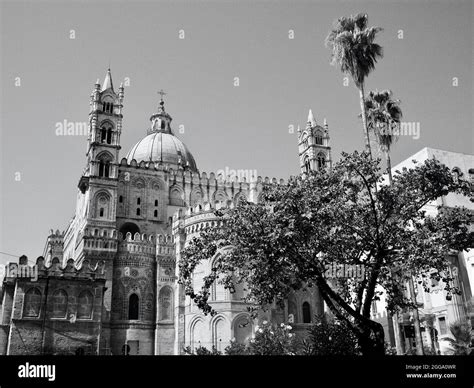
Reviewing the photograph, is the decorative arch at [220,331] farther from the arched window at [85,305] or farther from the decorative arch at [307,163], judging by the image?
the decorative arch at [307,163]

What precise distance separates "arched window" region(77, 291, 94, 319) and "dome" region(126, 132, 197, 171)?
2706 cm

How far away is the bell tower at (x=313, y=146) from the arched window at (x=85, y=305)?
103 ft

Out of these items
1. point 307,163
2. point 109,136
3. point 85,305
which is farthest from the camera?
point 307,163

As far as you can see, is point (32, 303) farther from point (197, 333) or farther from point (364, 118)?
point (364, 118)

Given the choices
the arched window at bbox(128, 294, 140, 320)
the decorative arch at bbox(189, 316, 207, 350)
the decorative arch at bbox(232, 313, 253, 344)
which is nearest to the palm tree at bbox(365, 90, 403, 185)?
the decorative arch at bbox(232, 313, 253, 344)

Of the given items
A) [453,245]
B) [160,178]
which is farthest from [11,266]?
[453,245]

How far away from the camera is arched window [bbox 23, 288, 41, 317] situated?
3650 cm

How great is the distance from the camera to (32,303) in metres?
36.8

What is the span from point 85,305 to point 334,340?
77.1 feet

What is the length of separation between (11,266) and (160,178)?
23.1 meters

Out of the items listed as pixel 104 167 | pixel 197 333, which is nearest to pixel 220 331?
pixel 197 333

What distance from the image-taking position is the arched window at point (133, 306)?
46344 millimetres

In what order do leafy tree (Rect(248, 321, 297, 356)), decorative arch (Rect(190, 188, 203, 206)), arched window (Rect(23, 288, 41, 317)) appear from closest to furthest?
leafy tree (Rect(248, 321, 297, 356)), arched window (Rect(23, 288, 41, 317)), decorative arch (Rect(190, 188, 203, 206))

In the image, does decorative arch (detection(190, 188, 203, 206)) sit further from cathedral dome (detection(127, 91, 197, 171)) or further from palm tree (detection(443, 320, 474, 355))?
palm tree (detection(443, 320, 474, 355))
